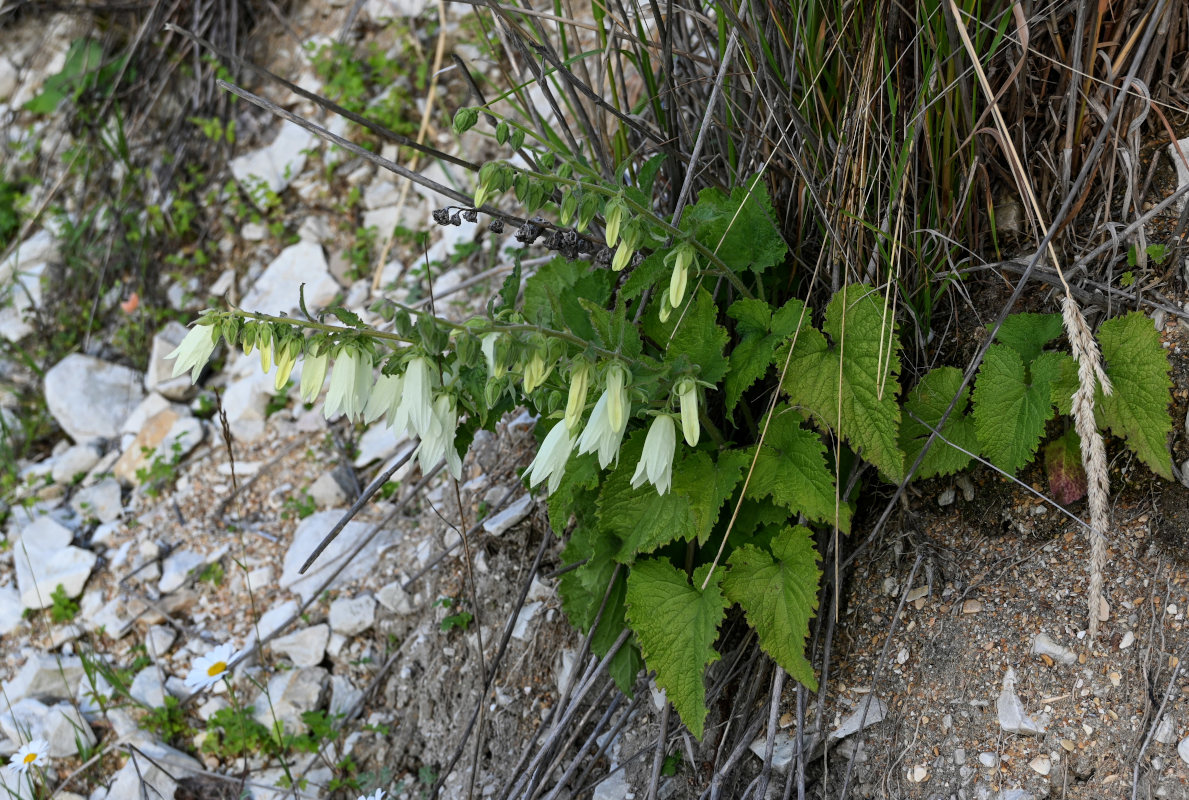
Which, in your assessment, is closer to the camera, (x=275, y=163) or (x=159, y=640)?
(x=159, y=640)

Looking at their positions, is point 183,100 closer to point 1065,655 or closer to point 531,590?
point 531,590

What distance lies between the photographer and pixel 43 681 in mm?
3291

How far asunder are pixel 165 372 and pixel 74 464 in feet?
1.84

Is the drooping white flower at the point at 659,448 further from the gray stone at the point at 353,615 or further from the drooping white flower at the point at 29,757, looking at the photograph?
the drooping white flower at the point at 29,757

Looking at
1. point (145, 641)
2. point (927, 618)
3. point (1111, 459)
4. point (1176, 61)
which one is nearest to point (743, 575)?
point (927, 618)

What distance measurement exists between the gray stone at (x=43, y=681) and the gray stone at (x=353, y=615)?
104 centimetres

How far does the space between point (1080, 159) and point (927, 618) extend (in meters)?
1.12

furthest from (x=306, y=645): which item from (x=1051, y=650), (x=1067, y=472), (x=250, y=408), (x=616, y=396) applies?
(x=1067, y=472)

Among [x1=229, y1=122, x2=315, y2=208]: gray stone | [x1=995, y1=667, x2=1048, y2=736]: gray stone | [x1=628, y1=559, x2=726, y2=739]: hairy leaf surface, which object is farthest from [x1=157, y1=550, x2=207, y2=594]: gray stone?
[x1=995, y1=667, x2=1048, y2=736]: gray stone

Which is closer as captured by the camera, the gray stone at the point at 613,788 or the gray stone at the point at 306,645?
the gray stone at the point at 613,788

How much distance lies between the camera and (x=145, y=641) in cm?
338

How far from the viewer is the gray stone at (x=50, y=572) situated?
361 centimetres

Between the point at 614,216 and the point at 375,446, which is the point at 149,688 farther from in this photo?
the point at 614,216

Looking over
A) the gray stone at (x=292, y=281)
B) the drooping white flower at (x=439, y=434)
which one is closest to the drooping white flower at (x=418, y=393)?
the drooping white flower at (x=439, y=434)
